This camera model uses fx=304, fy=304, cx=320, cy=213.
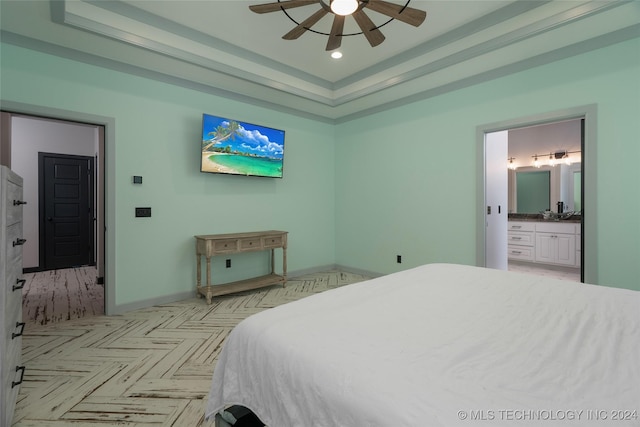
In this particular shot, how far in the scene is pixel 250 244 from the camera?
3.78 m

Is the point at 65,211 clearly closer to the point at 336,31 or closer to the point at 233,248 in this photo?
the point at 233,248

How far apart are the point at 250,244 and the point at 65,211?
4173 mm

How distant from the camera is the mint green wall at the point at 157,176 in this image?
9.37 feet

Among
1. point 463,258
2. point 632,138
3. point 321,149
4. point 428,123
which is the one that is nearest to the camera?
point 632,138

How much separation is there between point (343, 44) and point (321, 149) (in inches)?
76.3

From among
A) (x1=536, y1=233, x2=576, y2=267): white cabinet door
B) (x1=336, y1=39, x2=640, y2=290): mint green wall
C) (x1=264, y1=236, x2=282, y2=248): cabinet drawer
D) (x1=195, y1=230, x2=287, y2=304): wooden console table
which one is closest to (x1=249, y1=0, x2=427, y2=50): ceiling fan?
(x1=336, y1=39, x2=640, y2=290): mint green wall

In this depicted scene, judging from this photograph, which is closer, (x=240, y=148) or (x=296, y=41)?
(x=296, y=41)

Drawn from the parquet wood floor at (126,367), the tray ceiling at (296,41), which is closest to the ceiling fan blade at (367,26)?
the tray ceiling at (296,41)

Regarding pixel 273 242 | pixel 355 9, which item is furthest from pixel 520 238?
pixel 355 9

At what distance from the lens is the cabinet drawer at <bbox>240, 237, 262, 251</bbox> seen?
12.2 feet

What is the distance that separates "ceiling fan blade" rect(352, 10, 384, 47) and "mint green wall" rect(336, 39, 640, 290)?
1.73 m

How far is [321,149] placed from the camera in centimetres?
504

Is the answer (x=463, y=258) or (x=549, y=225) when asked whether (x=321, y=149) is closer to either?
(x=463, y=258)

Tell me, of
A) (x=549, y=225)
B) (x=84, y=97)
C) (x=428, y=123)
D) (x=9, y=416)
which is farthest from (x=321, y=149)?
(x=9, y=416)
